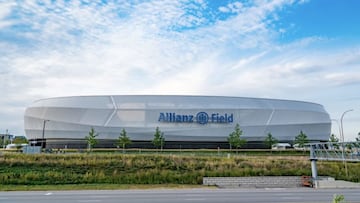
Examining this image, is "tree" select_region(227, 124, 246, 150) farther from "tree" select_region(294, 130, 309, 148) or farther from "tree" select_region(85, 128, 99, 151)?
"tree" select_region(85, 128, 99, 151)

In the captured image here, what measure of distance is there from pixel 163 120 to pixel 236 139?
14.7 metres

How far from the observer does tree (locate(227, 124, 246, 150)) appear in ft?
198

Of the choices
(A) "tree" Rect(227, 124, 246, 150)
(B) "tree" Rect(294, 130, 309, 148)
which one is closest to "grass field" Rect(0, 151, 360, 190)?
(A) "tree" Rect(227, 124, 246, 150)

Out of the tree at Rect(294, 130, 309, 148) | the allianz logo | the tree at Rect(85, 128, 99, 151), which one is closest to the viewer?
the tree at Rect(85, 128, 99, 151)

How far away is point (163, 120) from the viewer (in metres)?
63.5

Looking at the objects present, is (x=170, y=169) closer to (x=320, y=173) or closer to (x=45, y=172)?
(x=45, y=172)

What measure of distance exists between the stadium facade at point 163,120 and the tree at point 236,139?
8.87ft

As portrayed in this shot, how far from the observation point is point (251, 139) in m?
66.2

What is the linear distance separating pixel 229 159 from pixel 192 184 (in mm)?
7750

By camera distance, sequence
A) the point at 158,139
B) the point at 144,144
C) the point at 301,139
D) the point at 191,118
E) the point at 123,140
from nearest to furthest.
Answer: the point at 123,140, the point at 158,139, the point at 301,139, the point at 144,144, the point at 191,118

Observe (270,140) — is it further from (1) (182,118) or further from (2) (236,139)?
(1) (182,118)

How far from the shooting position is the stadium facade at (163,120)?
207 feet

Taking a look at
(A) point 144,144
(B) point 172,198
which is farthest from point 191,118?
(B) point 172,198

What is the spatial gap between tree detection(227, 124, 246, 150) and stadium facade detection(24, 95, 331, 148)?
270cm
